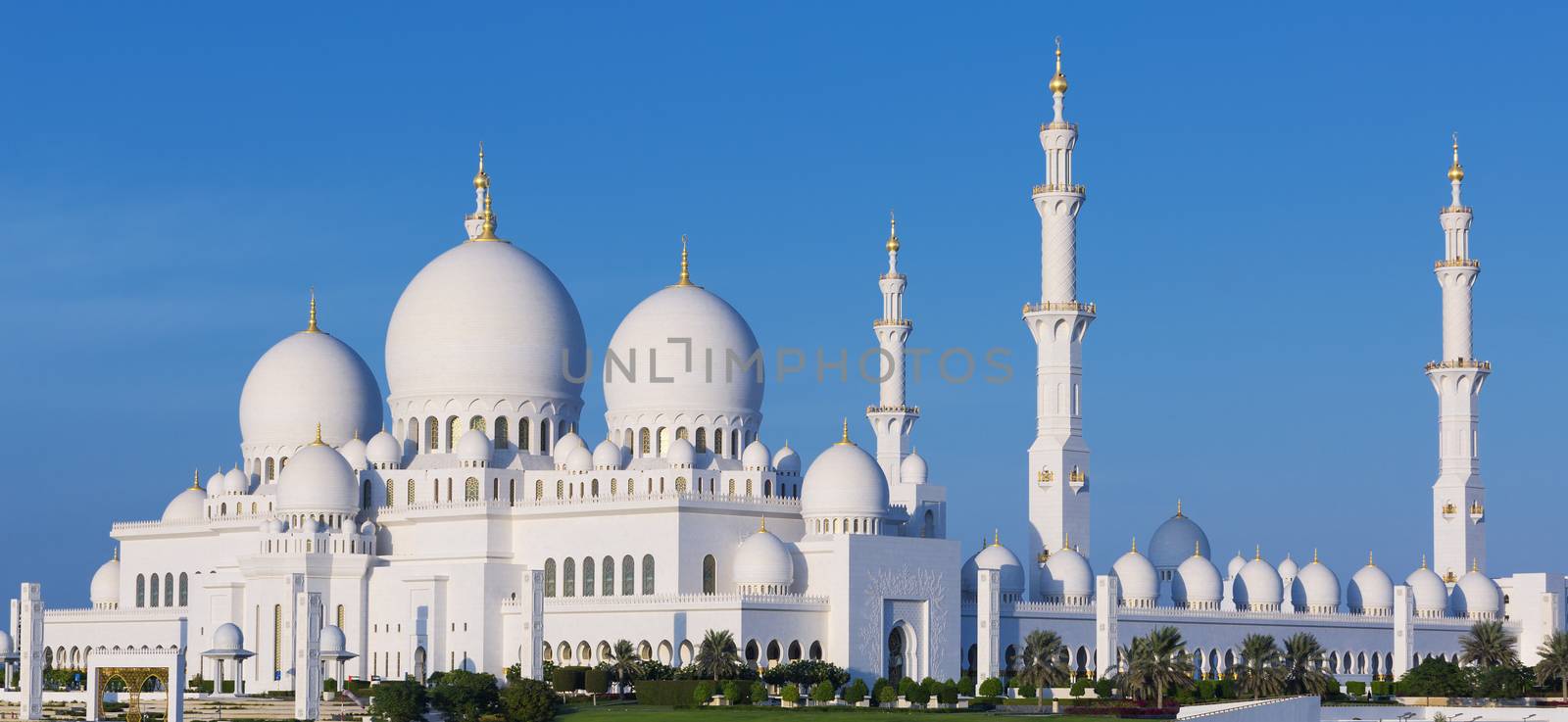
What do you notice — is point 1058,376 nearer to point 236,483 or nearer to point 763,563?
point 763,563

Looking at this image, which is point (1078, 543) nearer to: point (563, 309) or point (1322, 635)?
point (1322, 635)

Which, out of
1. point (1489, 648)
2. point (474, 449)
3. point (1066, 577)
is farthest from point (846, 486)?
point (1489, 648)

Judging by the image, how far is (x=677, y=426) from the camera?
7312 centimetres

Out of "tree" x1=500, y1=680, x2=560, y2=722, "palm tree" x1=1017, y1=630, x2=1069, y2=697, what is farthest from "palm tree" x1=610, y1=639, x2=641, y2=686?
"palm tree" x1=1017, y1=630, x2=1069, y2=697

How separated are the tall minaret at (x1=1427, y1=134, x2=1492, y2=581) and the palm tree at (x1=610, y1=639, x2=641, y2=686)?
3088cm

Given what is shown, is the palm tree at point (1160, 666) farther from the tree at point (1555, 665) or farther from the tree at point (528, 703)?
the tree at point (528, 703)

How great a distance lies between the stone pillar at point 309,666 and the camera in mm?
57844

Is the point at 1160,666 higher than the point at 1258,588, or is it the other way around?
the point at 1258,588

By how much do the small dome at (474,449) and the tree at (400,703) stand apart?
16390 mm

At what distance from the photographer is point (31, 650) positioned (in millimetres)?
65375

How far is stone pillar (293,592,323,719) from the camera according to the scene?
190 ft

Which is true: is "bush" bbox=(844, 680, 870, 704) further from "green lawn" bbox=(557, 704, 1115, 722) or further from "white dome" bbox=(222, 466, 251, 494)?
"white dome" bbox=(222, 466, 251, 494)

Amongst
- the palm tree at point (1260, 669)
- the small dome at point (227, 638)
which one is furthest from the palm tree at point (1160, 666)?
the small dome at point (227, 638)

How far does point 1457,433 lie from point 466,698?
127 ft
